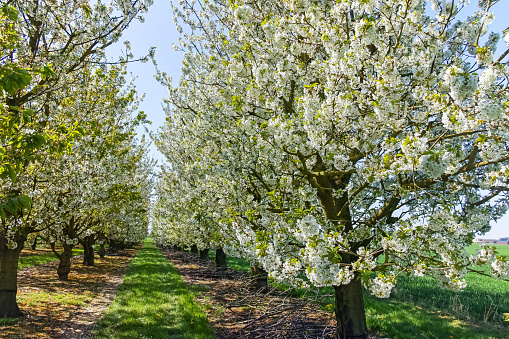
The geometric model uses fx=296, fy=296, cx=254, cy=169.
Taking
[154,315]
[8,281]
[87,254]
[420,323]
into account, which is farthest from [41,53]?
[87,254]

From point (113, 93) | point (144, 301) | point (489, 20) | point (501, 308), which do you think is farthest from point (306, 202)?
point (501, 308)

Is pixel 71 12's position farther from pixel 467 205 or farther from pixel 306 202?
pixel 467 205

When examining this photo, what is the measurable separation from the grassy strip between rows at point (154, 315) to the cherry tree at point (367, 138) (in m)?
3.34

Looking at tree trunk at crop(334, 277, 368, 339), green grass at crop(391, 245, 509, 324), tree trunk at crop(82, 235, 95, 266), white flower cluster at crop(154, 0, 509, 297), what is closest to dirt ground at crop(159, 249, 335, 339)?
tree trunk at crop(334, 277, 368, 339)

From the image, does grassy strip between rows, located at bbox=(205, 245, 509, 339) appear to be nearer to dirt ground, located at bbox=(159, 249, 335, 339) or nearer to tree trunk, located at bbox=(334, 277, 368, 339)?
dirt ground, located at bbox=(159, 249, 335, 339)

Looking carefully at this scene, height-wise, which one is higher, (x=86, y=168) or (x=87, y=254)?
(x=86, y=168)

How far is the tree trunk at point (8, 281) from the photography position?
829cm

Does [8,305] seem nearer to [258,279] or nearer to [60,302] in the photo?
[60,302]

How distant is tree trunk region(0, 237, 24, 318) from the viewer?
27.2 ft

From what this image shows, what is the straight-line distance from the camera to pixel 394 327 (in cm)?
872

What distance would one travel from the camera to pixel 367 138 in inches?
197

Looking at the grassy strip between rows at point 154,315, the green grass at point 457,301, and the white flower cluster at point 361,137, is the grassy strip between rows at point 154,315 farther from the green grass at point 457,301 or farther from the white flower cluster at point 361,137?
the green grass at point 457,301

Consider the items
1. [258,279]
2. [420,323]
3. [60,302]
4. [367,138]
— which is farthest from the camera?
[258,279]

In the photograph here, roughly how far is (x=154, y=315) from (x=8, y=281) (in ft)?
13.7
